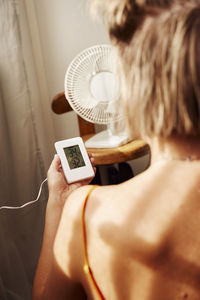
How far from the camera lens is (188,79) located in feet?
1.23

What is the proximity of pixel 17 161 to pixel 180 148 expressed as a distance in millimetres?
981

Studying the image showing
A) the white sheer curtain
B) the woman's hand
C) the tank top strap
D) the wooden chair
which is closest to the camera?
the tank top strap

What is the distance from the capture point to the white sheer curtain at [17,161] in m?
1.22

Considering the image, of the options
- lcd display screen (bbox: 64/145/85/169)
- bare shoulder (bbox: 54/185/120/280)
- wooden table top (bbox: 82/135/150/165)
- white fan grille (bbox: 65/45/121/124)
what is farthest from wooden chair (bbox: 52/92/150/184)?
bare shoulder (bbox: 54/185/120/280)

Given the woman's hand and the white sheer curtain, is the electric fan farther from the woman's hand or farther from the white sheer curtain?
the woman's hand

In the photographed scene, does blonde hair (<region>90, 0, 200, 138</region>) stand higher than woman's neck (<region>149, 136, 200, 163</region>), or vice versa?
blonde hair (<region>90, 0, 200, 138</region>)

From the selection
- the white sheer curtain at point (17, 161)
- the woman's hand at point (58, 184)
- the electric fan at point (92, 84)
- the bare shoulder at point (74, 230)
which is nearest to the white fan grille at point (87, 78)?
the electric fan at point (92, 84)

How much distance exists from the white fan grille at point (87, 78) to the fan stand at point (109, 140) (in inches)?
4.3

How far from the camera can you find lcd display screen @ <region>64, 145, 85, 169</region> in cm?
82

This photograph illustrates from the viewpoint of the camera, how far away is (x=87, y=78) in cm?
115

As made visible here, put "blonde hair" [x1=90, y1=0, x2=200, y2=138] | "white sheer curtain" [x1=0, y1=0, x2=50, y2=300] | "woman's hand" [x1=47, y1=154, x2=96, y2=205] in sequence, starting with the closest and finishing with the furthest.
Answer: "blonde hair" [x1=90, y1=0, x2=200, y2=138] → "woman's hand" [x1=47, y1=154, x2=96, y2=205] → "white sheer curtain" [x1=0, y1=0, x2=50, y2=300]

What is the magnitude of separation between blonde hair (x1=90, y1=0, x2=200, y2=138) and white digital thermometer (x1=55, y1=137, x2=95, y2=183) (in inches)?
15.1

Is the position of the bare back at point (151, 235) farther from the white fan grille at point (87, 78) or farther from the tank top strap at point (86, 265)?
the white fan grille at point (87, 78)

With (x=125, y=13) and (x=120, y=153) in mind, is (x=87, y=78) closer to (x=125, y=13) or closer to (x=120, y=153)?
(x=120, y=153)
